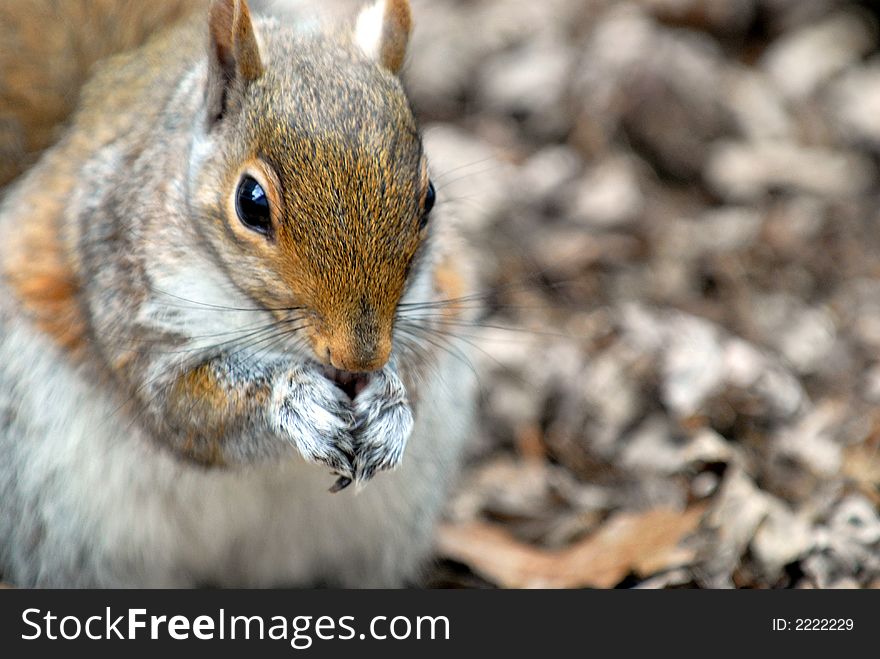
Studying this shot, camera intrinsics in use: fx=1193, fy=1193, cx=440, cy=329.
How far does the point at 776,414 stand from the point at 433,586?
111cm

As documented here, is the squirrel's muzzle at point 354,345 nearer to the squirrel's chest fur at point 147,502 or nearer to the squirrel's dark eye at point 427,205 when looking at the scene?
the squirrel's dark eye at point 427,205

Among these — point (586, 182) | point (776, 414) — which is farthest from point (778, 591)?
point (586, 182)

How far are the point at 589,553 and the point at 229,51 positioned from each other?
163 cm

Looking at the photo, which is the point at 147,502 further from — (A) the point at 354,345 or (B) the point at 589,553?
(B) the point at 589,553

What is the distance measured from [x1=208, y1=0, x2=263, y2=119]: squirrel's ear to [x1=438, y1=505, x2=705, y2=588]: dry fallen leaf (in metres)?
1.47

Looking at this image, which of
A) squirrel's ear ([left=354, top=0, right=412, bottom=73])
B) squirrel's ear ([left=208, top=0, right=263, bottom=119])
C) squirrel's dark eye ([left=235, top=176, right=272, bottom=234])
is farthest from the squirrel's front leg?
squirrel's ear ([left=354, top=0, right=412, bottom=73])

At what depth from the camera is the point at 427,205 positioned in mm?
2363

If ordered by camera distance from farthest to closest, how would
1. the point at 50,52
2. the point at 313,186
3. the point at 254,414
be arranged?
the point at 50,52, the point at 254,414, the point at 313,186

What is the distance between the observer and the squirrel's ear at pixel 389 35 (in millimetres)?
2520

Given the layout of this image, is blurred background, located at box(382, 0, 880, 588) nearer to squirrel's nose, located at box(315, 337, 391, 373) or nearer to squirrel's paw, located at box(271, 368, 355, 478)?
squirrel's paw, located at box(271, 368, 355, 478)

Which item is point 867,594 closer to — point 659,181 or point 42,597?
point 42,597

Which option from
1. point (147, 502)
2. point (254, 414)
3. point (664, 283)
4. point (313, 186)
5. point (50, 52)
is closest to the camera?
point (313, 186)

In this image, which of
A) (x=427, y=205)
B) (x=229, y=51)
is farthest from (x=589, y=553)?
(x=229, y=51)

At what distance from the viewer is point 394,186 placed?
7.25 feet
